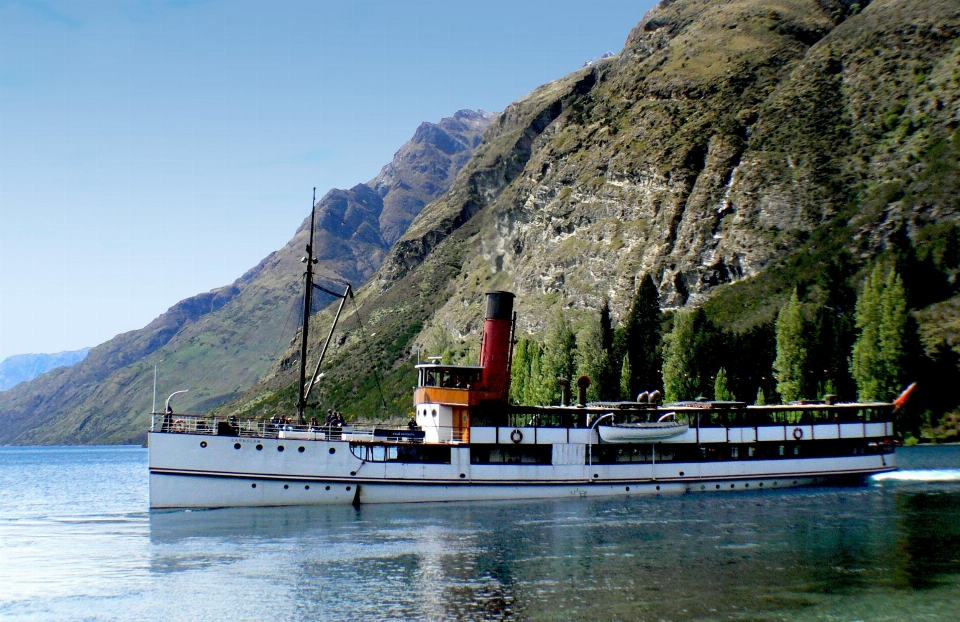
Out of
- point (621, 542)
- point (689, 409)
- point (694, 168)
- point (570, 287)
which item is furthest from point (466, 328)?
point (621, 542)

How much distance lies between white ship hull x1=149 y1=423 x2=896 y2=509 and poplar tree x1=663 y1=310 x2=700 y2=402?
42.0 meters

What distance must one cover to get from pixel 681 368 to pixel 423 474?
188 ft

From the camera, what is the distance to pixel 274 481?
4675cm

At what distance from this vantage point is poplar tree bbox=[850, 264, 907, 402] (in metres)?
86.2

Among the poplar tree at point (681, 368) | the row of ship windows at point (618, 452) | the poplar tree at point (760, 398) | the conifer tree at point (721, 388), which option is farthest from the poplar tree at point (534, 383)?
the row of ship windows at point (618, 452)

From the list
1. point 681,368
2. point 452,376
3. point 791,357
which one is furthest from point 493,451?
point 681,368

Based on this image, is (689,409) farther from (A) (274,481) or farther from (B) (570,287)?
(B) (570,287)

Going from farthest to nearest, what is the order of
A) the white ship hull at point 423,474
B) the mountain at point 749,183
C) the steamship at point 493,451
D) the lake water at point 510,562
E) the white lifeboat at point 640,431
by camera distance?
the mountain at point 749,183
the white lifeboat at point 640,431
the steamship at point 493,451
the white ship hull at point 423,474
the lake water at point 510,562

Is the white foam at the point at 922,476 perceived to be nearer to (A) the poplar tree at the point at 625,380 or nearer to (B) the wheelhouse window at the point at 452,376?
(B) the wheelhouse window at the point at 452,376

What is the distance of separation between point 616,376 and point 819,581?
7919cm

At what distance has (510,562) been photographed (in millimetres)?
32188

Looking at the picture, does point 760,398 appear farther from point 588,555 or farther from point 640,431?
point 588,555

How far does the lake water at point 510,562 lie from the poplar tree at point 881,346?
3873 centimetres

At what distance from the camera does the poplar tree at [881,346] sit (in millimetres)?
86250
